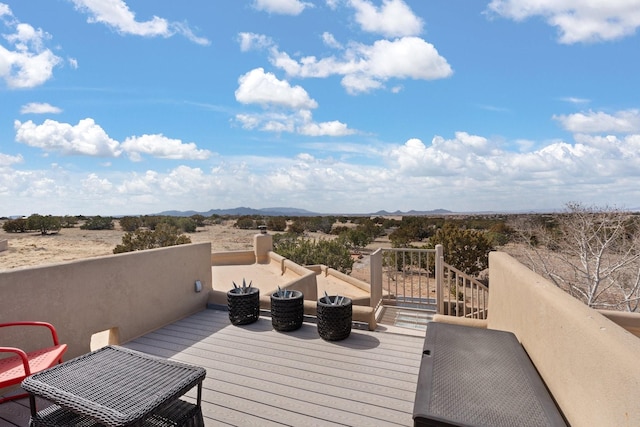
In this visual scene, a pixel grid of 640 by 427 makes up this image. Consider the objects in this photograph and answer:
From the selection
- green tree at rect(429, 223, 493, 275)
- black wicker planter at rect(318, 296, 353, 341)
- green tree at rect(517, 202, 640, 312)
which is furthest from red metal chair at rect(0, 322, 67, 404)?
green tree at rect(429, 223, 493, 275)

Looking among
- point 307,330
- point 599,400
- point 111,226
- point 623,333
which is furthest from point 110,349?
point 111,226

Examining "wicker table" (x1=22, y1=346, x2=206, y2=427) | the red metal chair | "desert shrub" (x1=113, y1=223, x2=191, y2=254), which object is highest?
"wicker table" (x1=22, y1=346, x2=206, y2=427)

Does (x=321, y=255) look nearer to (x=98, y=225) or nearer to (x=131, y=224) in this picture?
(x=131, y=224)

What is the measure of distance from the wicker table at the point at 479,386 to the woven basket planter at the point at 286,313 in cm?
196

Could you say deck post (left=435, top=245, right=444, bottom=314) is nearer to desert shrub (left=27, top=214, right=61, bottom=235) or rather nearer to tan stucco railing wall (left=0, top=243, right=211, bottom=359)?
tan stucco railing wall (left=0, top=243, right=211, bottom=359)

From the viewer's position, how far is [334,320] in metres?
3.82

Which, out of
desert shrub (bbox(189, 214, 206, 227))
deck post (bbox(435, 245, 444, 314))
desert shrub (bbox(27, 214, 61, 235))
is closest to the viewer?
deck post (bbox(435, 245, 444, 314))

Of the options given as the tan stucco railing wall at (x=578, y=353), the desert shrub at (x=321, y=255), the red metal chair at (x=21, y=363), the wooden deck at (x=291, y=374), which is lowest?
the desert shrub at (x=321, y=255)

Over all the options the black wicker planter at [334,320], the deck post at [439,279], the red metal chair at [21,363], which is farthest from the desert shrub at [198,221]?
the red metal chair at [21,363]

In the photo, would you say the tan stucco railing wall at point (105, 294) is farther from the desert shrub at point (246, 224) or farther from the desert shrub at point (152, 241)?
the desert shrub at point (246, 224)

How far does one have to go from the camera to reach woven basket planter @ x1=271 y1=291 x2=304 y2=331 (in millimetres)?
4121

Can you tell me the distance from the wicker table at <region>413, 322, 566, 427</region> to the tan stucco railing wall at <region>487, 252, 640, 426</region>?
10 cm

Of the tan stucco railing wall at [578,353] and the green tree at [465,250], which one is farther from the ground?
the tan stucco railing wall at [578,353]

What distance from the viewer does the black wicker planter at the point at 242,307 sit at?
14.3ft
